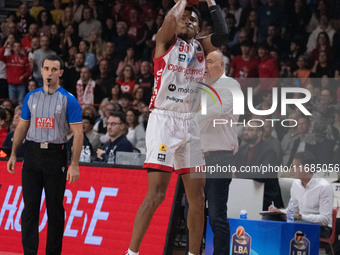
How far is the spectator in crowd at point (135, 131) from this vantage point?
10.9 meters

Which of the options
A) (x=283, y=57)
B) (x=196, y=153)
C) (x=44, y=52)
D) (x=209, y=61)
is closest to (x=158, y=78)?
(x=196, y=153)

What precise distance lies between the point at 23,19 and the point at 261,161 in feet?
31.8

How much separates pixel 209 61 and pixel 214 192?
144 centimetres

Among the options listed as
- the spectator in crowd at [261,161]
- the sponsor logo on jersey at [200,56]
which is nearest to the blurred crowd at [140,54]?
the spectator in crowd at [261,161]

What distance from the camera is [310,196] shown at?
754 cm

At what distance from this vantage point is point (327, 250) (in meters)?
8.73

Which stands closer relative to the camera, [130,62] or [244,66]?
[244,66]

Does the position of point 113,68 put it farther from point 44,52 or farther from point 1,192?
point 1,192

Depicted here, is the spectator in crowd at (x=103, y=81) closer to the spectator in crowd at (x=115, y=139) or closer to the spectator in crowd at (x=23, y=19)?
the spectator in crowd at (x=23, y=19)

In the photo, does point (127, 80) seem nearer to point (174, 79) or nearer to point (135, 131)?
point (135, 131)

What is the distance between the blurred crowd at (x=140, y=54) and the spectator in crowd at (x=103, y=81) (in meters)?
0.02

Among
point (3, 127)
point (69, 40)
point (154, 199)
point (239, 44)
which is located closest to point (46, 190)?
point (154, 199)

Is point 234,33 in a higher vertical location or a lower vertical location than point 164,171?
higher

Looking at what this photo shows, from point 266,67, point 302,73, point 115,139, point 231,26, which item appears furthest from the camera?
point 231,26
